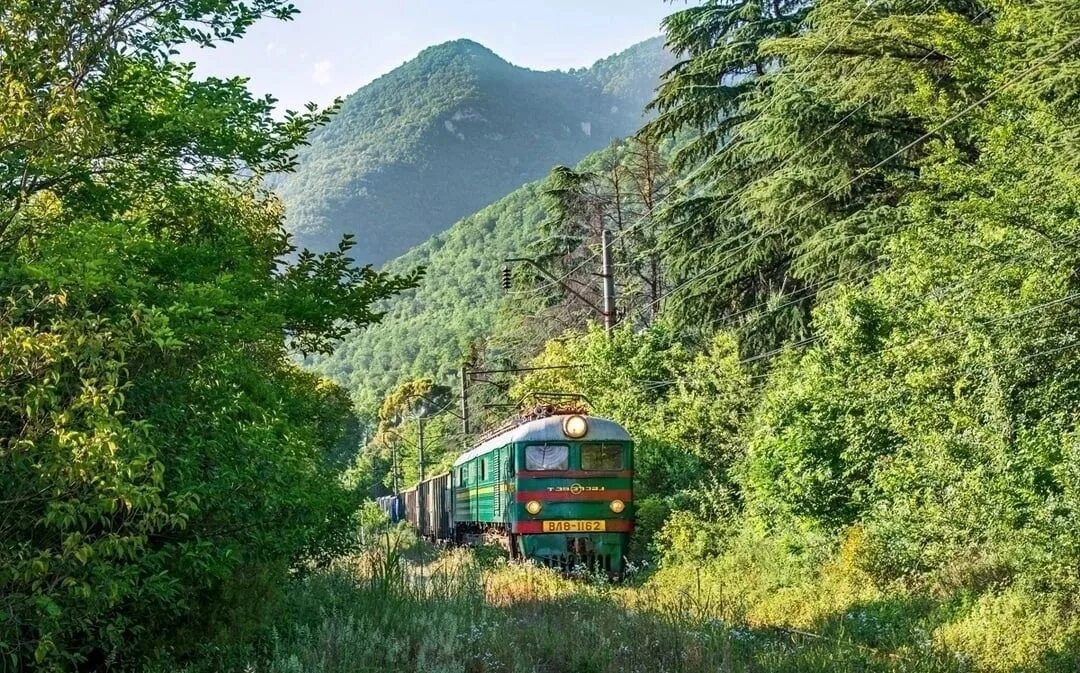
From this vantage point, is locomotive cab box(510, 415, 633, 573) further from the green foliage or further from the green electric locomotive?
the green foliage

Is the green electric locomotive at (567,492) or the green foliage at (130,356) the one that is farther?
the green electric locomotive at (567,492)

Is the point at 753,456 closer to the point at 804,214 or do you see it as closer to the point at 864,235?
the point at 864,235

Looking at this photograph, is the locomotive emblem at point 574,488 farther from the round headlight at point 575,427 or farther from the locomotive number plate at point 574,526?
the round headlight at point 575,427

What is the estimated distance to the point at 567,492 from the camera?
58.4 feet

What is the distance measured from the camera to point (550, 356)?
3488 centimetres

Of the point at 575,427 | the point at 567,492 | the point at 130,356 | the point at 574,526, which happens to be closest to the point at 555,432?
the point at 575,427

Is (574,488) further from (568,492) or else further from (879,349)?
(879,349)

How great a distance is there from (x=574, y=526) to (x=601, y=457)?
1.35m

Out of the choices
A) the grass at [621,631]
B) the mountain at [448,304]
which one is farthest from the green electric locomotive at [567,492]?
the mountain at [448,304]

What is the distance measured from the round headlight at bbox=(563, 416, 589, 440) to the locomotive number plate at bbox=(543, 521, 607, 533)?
1.52 metres

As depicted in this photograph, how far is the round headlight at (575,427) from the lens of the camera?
59.0ft

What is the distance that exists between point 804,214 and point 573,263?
18.7m

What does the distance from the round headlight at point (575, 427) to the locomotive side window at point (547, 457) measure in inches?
9.7

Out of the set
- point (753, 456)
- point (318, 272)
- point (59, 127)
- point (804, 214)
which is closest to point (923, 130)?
point (804, 214)
